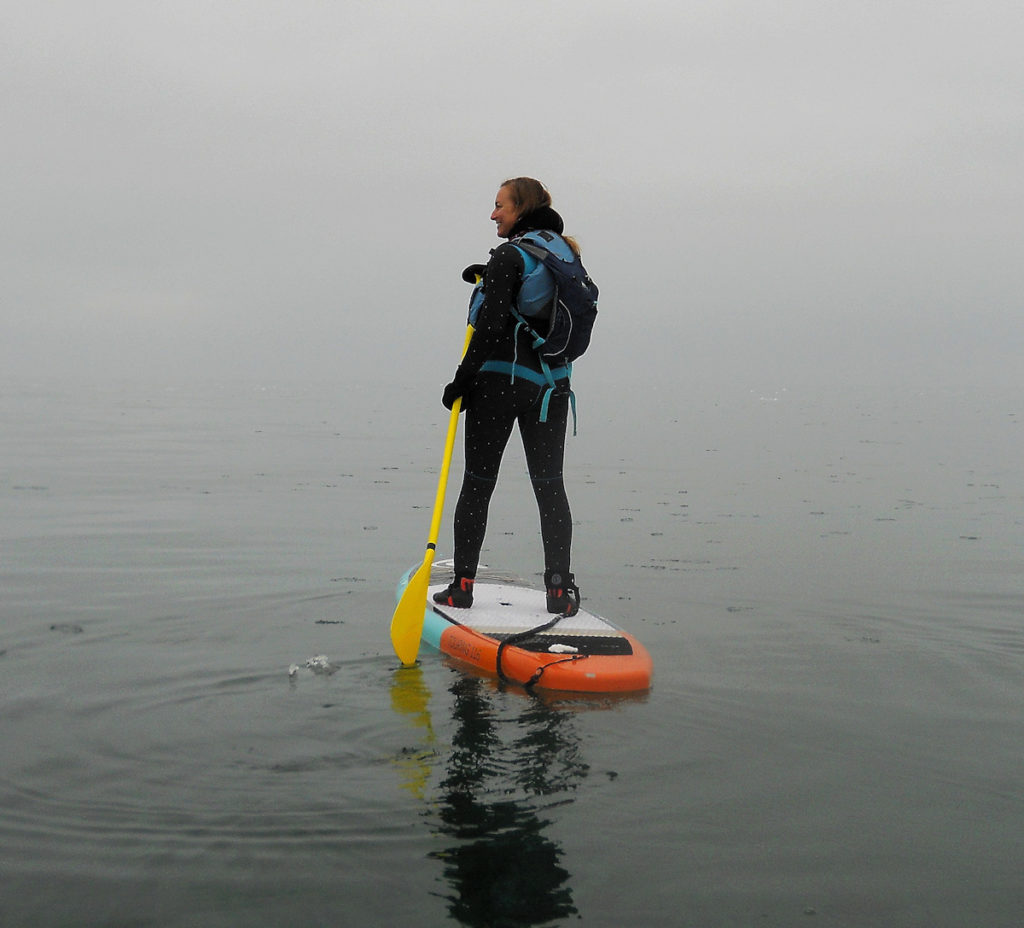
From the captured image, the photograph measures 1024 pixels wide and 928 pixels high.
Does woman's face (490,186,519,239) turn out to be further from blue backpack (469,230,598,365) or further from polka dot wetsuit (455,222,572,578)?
polka dot wetsuit (455,222,572,578)

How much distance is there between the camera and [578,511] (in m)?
11.5

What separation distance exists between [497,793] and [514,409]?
2522 mm

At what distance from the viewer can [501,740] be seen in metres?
4.02

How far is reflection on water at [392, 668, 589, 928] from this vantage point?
2.78 metres

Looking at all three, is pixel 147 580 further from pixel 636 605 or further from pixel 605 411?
pixel 605 411

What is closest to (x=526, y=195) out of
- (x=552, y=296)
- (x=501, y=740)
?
(x=552, y=296)

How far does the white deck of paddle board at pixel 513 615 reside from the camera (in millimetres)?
5387

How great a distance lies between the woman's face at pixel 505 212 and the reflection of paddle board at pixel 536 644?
6.85 ft

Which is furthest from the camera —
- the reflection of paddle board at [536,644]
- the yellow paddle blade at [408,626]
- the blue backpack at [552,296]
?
the blue backpack at [552,296]

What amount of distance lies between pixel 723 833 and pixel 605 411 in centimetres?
3234

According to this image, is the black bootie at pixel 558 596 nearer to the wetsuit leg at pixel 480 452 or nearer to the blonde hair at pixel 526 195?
the wetsuit leg at pixel 480 452

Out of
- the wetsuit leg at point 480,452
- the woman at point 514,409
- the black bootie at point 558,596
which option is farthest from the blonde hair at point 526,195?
the black bootie at point 558,596

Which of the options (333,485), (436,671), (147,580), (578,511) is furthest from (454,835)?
(333,485)

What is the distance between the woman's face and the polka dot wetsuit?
379mm
